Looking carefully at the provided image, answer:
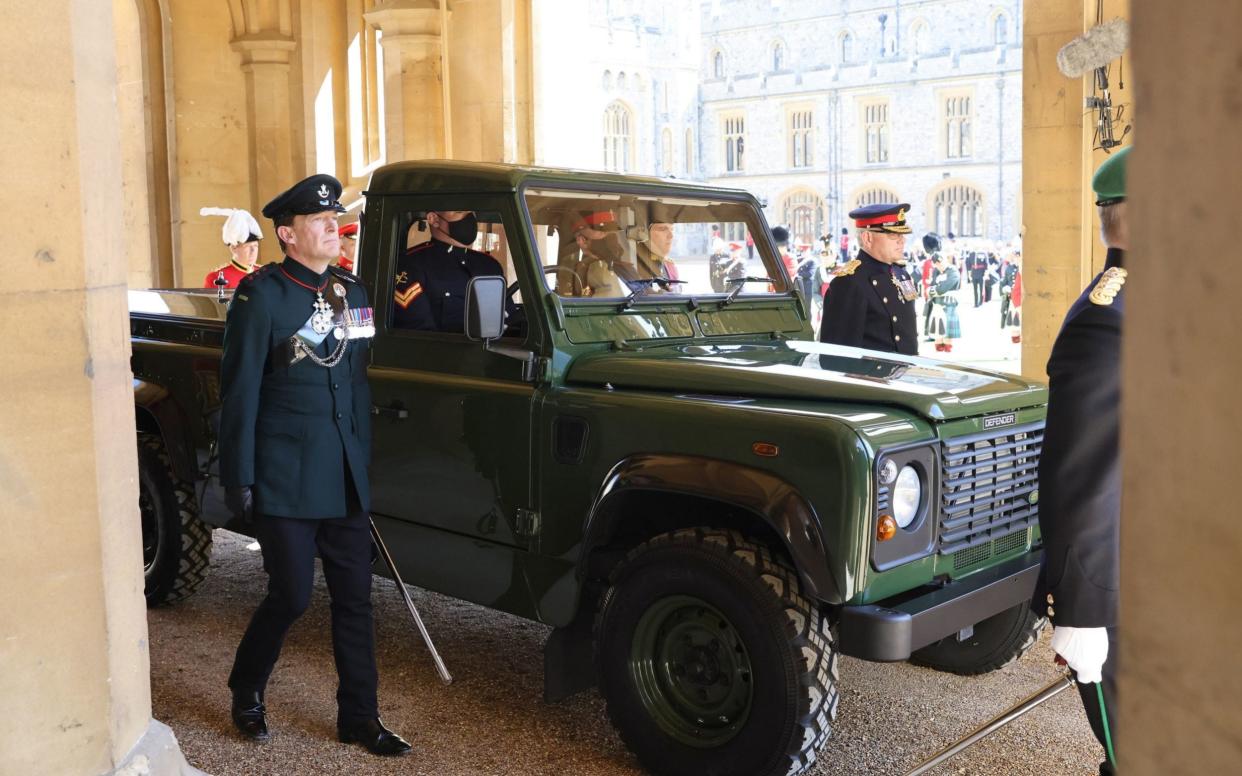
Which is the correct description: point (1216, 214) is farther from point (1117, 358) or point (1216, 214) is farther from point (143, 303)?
point (143, 303)

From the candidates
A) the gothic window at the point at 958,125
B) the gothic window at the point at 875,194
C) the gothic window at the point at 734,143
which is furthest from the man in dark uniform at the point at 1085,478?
the gothic window at the point at 734,143

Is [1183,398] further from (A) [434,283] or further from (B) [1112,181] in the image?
(A) [434,283]

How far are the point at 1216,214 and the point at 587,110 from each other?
33.8 feet

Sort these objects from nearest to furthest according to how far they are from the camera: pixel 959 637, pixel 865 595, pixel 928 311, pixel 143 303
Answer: pixel 865 595 → pixel 959 637 → pixel 143 303 → pixel 928 311

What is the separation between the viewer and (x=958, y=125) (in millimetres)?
56562

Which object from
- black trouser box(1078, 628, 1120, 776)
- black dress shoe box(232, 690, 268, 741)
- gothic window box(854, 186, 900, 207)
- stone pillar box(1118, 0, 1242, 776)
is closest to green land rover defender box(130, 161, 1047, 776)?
black trouser box(1078, 628, 1120, 776)

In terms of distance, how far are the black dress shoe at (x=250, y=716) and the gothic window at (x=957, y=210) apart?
5398cm

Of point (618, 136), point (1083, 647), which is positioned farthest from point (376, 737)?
point (618, 136)

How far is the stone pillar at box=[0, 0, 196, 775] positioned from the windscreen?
195cm

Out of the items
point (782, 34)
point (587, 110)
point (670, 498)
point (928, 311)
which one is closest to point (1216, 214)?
point (670, 498)

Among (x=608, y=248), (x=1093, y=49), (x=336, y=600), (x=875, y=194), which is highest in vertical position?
(x=875, y=194)

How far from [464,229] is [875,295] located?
7.54 feet

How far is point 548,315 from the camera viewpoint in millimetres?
4387

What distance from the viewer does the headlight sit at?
365 cm
